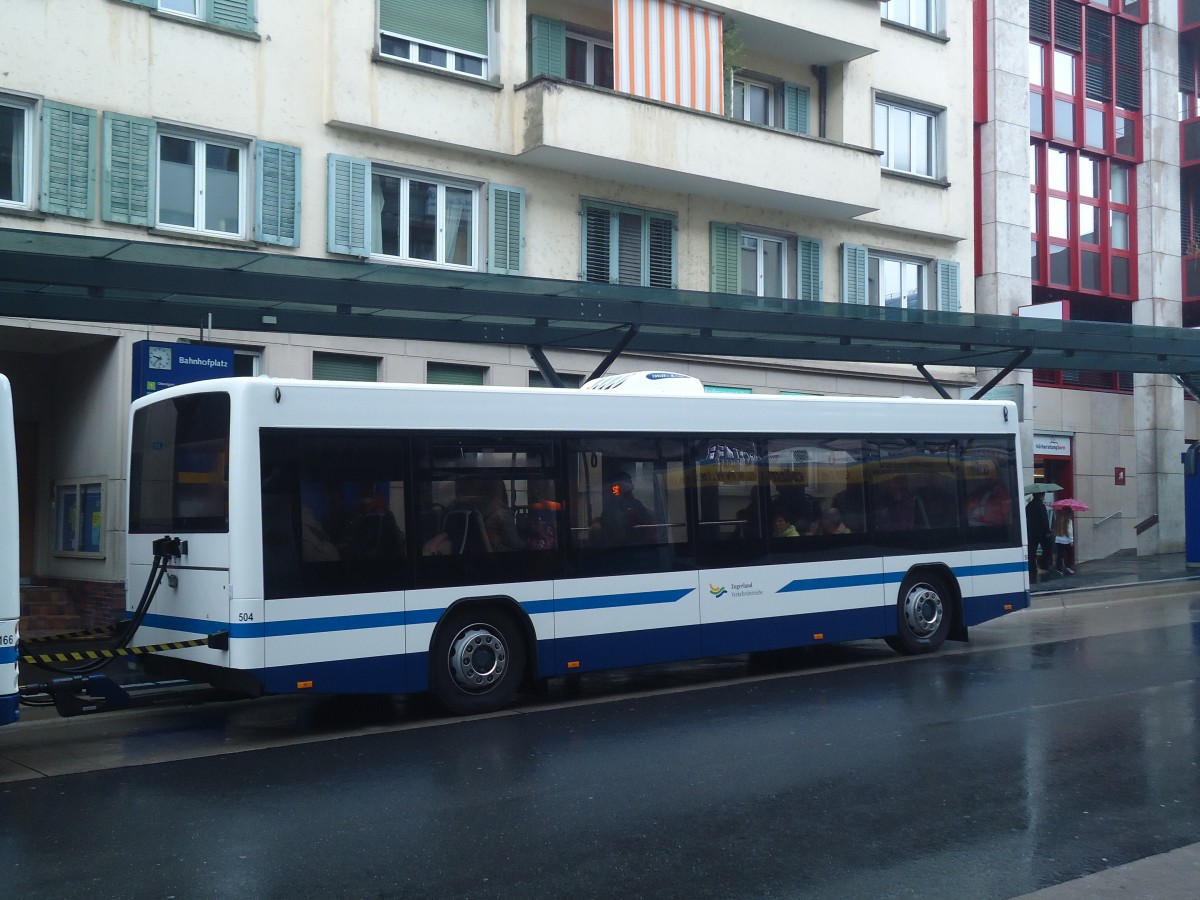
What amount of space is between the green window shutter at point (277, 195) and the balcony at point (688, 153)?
11.8 feet

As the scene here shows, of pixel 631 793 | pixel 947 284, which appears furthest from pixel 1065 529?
pixel 631 793

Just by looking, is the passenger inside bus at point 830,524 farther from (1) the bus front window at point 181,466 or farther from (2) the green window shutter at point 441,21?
(2) the green window shutter at point 441,21

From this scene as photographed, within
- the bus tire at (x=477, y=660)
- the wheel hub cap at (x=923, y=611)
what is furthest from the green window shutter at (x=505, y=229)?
the bus tire at (x=477, y=660)

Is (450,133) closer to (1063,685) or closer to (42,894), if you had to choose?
(1063,685)

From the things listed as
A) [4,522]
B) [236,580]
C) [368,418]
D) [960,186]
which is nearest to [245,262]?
[368,418]

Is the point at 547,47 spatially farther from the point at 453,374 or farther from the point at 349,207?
the point at 453,374

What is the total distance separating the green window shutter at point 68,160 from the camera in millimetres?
15508

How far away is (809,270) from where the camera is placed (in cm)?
2364

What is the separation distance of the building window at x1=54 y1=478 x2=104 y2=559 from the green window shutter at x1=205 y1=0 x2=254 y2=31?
616cm

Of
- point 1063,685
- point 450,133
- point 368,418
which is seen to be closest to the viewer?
point 368,418

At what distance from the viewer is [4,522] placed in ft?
→ 25.2

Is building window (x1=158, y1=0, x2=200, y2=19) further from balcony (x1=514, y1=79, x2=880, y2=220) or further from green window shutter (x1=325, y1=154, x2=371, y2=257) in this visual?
balcony (x1=514, y1=79, x2=880, y2=220)

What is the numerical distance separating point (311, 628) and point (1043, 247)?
83.6ft

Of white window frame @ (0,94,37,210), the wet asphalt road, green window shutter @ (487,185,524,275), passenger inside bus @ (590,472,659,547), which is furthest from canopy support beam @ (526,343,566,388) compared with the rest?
white window frame @ (0,94,37,210)
